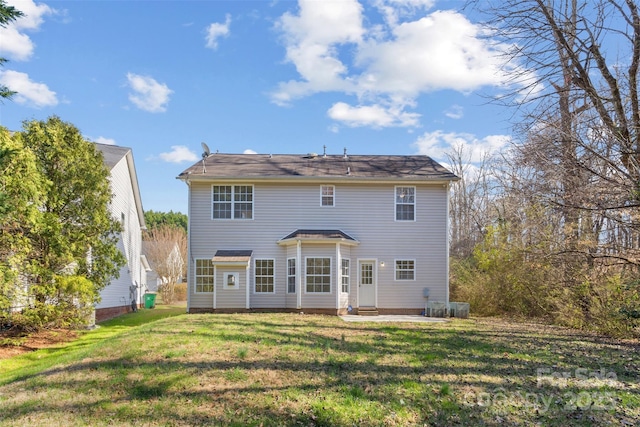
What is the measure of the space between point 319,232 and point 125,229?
10.2 metres

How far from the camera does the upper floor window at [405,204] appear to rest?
1723 centimetres

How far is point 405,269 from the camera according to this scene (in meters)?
17.1

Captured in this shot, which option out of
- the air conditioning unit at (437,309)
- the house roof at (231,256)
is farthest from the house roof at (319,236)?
the air conditioning unit at (437,309)

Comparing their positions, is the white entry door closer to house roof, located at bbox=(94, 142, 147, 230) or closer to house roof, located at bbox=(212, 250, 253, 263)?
house roof, located at bbox=(212, 250, 253, 263)

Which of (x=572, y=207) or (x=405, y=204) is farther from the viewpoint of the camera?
(x=405, y=204)

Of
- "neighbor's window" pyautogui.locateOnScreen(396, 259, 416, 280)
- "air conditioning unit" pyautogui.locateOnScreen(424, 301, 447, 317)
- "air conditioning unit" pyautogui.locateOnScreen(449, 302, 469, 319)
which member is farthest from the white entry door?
"air conditioning unit" pyautogui.locateOnScreen(449, 302, 469, 319)

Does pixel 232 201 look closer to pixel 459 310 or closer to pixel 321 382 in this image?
pixel 459 310

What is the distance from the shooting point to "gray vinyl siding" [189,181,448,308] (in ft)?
54.9

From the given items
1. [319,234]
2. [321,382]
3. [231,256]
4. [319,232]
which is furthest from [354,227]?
[321,382]

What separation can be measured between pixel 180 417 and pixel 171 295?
24.5m

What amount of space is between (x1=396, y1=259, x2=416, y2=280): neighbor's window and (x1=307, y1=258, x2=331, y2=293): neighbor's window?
2.97 metres

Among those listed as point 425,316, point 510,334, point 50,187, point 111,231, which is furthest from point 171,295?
point 510,334

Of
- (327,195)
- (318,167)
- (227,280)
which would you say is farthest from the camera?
(318,167)

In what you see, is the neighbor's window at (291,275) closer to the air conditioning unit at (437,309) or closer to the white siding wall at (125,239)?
the air conditioning unit at (437,309)
